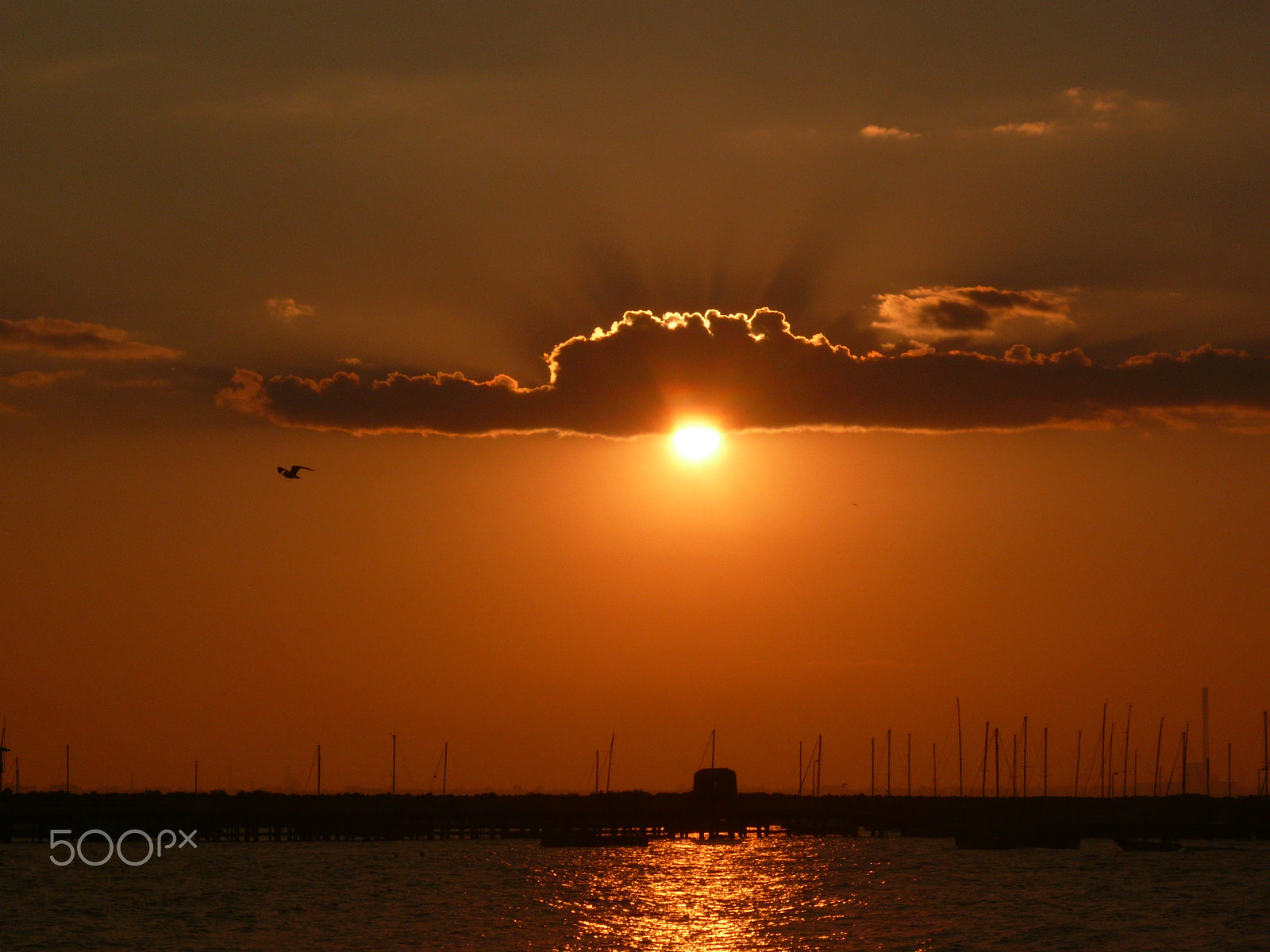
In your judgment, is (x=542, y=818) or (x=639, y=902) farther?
(x=542, y=818)

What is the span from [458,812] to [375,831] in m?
9.60

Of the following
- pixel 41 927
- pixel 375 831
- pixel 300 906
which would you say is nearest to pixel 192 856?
pixel 375 831

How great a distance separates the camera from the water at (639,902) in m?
72.6

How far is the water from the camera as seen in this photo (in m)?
72.6

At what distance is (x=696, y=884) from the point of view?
4077 inches

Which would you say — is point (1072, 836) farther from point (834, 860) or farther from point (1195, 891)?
point (1195, 891)

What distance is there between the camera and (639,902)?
295 ft

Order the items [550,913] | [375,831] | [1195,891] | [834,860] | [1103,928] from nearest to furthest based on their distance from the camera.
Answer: [1103,928] → [550,913] → [1195,891] → [834,860] → [375,831]

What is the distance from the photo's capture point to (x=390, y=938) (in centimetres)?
7262

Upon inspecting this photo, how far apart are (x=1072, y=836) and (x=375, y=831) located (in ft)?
237

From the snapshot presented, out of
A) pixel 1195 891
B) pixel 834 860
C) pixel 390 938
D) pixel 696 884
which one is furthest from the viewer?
pixel 834 860

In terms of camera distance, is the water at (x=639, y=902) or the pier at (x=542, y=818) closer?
the water at (x=639, y=902)

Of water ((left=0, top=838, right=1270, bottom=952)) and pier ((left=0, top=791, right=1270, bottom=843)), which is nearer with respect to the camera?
water ((left=0, top=838, right=1270, bottom=952))

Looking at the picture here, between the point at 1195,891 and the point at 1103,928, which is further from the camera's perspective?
the point at 1195,891
